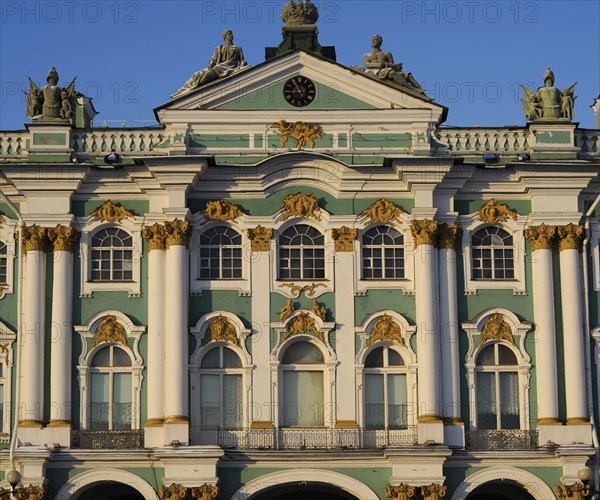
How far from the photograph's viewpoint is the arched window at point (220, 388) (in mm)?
48719

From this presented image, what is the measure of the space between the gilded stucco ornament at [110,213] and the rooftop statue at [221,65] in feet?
11.7

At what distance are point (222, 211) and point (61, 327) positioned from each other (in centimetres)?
548

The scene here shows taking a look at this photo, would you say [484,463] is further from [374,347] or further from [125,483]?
[125,483]

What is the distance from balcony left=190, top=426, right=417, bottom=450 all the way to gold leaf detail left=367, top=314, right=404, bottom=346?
8.64 ft

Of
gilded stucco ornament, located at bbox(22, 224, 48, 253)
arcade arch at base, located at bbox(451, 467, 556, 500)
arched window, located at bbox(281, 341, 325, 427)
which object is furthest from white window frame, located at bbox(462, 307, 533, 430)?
gilded stucco ornament, located at bbox(22, 224, 48, 253)

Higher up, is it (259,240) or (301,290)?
(259,240)

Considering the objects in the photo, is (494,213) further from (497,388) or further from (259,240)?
(259,240)

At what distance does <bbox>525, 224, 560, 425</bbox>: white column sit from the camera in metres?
48.4

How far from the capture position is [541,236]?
49469 mm

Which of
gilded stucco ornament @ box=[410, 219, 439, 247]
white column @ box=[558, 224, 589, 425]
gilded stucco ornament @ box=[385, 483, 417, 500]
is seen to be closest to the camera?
gilded stucco ornament @ box=[385, 483, 417, 500]

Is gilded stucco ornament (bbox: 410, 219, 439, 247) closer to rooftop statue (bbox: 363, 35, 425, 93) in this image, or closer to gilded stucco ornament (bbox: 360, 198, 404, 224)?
gilded stucco ornament (bbox: 360, 198, 404, 224)

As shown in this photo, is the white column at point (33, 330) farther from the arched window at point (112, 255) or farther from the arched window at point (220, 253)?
the arched window at point (220, 253)

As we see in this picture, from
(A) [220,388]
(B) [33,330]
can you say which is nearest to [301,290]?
(A) [220,388]

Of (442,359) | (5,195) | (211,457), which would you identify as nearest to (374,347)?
(442,359)
